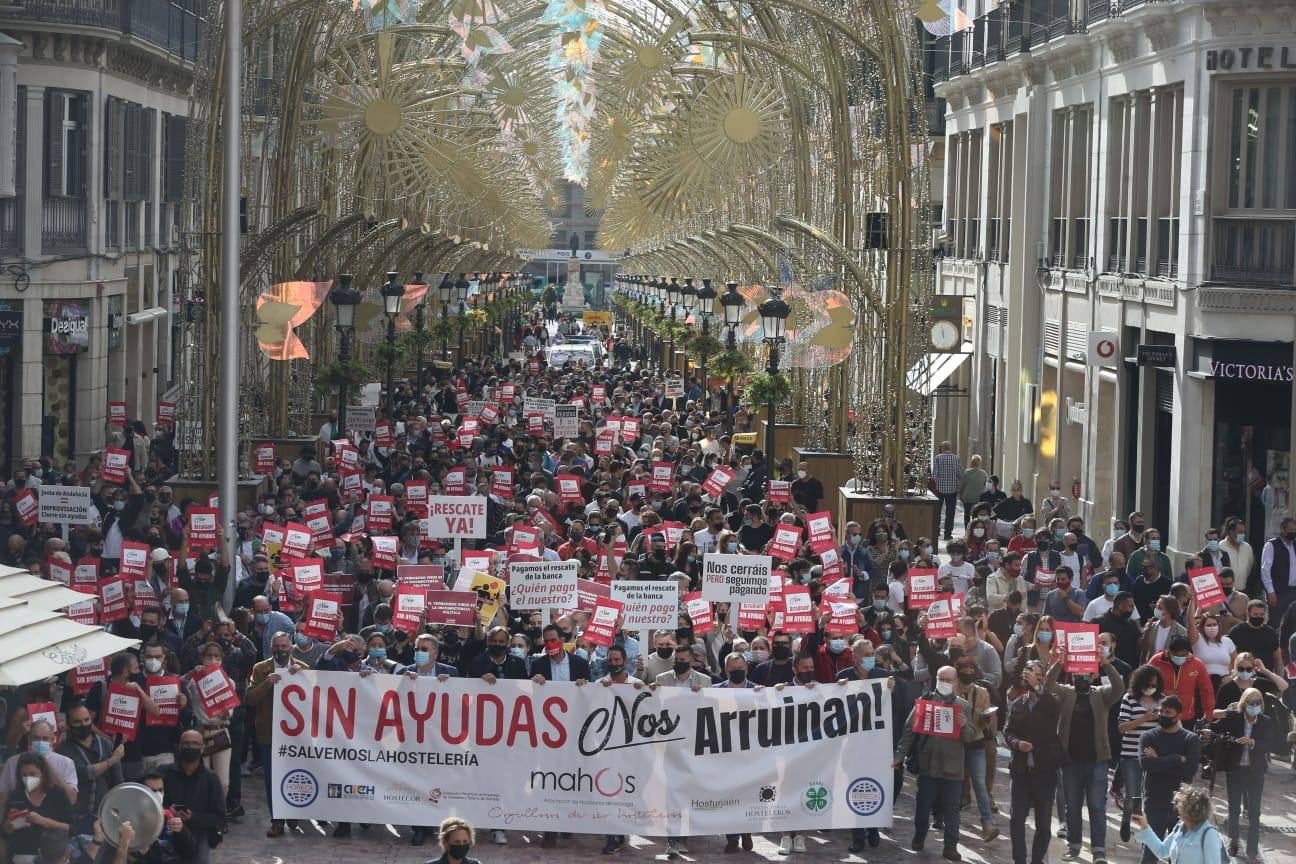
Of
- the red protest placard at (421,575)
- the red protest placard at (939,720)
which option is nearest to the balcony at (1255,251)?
the red protest placard at (421,575)

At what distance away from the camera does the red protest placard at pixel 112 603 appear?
1922 centimetres

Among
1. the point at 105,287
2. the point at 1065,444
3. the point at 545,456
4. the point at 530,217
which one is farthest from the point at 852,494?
the point at 530,217

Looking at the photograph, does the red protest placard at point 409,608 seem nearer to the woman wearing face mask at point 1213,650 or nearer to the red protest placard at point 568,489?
the woman wearing face mask at point 1213,650

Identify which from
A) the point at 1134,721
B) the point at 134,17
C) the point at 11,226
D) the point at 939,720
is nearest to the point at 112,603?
the point at 939,720

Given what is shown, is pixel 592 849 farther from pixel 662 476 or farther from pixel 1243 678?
pixel 662 476

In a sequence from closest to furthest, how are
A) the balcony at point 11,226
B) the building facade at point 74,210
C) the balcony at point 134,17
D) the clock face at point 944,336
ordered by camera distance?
the balcony at point 11,226 < the building facade at point 74,210 < the balcony at point 134,17 < the clock face at point 944,336

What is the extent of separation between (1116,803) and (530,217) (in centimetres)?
8450

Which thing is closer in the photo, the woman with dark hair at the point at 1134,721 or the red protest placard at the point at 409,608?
the woman with dark hair at the point at 1134,721

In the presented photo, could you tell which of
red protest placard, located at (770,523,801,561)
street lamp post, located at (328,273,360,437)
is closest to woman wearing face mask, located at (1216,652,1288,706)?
red protest placard, located at (770,523,801,561)

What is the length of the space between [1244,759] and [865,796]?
2881 millimetres

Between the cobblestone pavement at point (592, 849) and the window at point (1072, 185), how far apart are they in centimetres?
2048

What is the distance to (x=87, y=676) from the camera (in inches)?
640

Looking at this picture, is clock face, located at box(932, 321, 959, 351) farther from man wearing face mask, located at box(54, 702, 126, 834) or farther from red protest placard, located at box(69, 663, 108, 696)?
man wearing face mask, located at box(54, 702, 126, 834)

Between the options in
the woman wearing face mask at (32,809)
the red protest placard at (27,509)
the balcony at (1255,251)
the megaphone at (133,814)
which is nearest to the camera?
the megaphone at (133,814)
